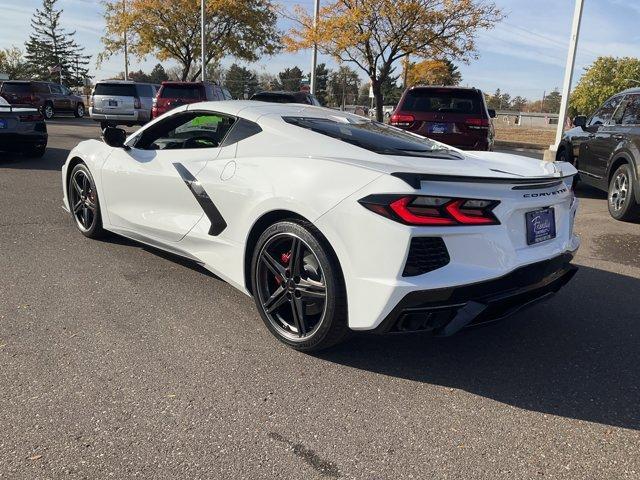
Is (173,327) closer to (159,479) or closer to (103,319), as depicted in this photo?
(103,319)

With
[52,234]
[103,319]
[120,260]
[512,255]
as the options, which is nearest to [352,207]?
[512,255]

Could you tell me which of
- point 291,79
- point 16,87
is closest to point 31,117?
point 16,87

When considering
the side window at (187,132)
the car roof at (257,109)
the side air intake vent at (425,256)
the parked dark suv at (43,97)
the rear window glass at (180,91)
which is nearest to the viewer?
the side air intake vent at (425,256)

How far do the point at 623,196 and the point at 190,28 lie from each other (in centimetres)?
3037

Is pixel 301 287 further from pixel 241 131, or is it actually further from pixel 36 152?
pixel 36 152

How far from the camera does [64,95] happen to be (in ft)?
87.9

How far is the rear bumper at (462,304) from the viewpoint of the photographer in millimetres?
2705

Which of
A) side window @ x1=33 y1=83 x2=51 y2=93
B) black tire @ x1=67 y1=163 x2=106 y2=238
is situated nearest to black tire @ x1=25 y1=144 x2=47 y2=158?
black tire @ x1=67 y1=163 x2=106 y2=238

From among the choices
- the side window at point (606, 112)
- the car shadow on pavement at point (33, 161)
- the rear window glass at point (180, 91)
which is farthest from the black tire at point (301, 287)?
the rear window glass at point (180, 91)

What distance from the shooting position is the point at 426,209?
2.70 meters

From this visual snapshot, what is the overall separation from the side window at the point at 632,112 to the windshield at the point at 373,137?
4.82 meters

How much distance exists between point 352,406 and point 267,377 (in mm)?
505

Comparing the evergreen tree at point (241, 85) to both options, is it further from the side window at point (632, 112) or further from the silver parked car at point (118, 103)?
the side window at point (632, 112)

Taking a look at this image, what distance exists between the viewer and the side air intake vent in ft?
8.77
